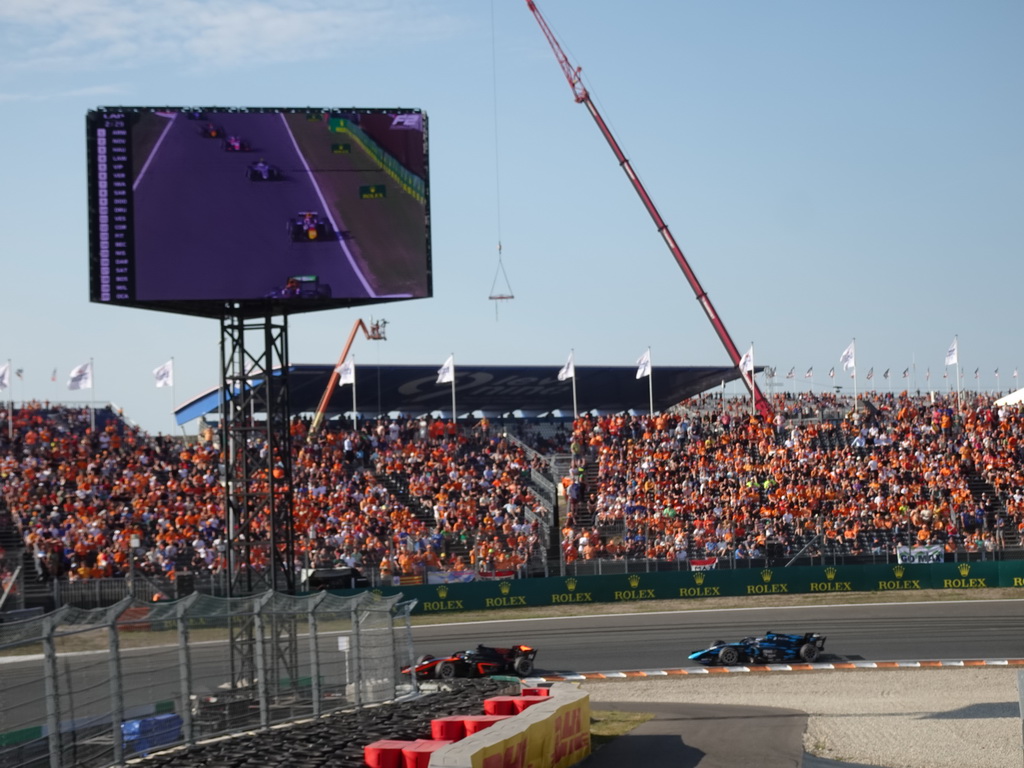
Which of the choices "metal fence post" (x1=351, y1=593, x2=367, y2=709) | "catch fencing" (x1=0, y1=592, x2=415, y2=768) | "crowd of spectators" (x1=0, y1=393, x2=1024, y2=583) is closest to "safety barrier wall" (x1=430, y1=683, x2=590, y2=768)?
"metal fence post" (x1=351, y1=593, x2=367, y2=709)

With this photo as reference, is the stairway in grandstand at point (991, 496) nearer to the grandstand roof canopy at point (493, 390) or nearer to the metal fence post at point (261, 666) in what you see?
the grandstand roof canopy at point (493, 390)

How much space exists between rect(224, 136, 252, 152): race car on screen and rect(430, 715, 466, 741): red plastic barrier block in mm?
12811

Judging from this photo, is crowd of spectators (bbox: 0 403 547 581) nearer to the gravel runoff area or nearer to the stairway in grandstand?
the gravel runoff area

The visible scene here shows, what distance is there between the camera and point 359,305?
2553 centimetres

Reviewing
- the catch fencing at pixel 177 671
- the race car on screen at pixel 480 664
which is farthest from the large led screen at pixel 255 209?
the race car on screen at pixel 480 664

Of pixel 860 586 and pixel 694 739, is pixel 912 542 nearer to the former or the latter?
pixel 860 586

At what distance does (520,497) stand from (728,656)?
17289 millimetres

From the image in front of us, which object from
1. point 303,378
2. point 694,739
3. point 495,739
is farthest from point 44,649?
point 303,378

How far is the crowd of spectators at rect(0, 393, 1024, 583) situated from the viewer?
40844mm

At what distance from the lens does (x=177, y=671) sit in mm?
15922

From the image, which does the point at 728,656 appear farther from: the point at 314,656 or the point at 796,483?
the point at 796,483

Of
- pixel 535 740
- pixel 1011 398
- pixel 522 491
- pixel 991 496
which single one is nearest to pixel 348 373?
pixel 522 491

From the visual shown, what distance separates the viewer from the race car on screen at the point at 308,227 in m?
24.7

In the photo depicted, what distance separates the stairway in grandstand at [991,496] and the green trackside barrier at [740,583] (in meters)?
1.27
